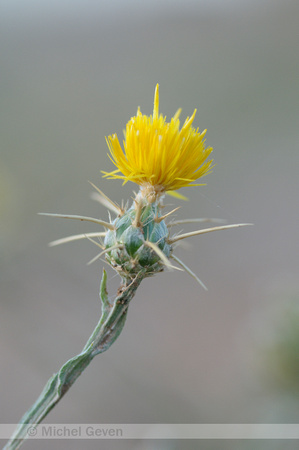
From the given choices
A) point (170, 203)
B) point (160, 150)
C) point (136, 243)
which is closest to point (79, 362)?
point (136, 243)

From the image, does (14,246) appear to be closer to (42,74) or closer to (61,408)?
(61,408)

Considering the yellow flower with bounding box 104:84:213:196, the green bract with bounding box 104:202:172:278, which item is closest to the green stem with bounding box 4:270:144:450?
the green bract with bounding box 104:202:172:278

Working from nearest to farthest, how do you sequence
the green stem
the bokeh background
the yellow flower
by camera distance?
the green stem < the yellow flower < the bokeh background

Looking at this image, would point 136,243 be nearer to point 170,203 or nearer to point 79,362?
point 79,362

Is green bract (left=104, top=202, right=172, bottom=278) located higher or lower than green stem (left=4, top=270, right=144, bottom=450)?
higher

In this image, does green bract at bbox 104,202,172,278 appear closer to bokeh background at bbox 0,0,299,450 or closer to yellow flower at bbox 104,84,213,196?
yellow flower at bbox 104,84,213,196

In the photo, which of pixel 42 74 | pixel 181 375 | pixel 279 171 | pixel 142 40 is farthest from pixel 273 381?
pixel 142 40
